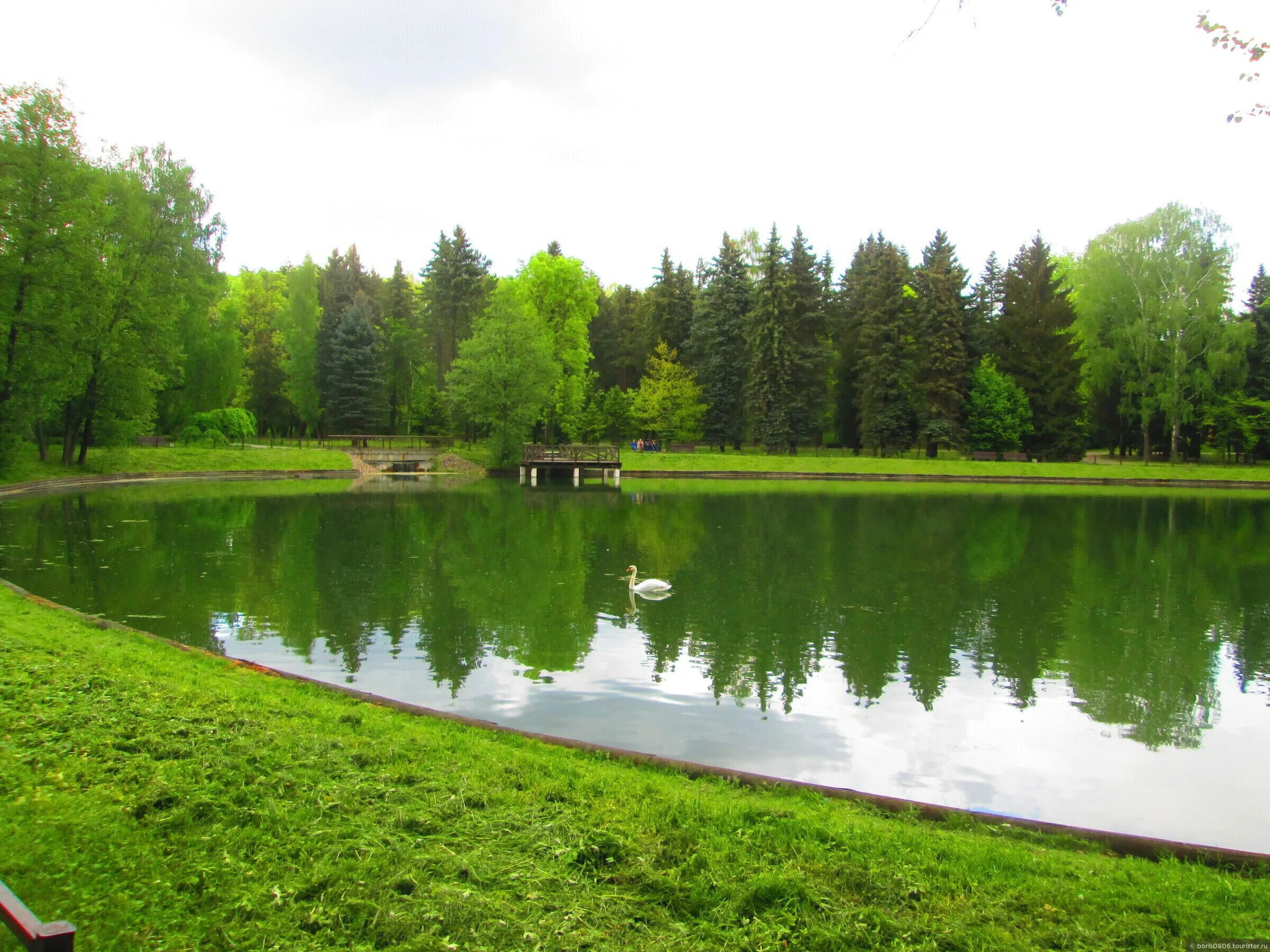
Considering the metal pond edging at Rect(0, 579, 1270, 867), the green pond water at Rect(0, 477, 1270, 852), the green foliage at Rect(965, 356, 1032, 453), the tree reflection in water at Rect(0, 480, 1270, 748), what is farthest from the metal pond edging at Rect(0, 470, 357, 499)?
the green foliage at Rect(965, 356, 1032, 453)

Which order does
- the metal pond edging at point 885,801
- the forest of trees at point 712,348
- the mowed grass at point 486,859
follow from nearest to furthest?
the mowed grass at point 486,859 < the metal pond edging at point 885,801 < the forest of trees at point 712,348

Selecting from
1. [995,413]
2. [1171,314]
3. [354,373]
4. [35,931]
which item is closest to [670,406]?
[995,413]

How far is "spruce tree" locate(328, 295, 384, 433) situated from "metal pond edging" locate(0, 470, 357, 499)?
1551 centimetres

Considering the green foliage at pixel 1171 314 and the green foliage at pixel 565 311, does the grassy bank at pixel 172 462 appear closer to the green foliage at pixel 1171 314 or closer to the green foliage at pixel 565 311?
the green foliage at pixel 565 311

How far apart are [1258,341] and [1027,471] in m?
21.3

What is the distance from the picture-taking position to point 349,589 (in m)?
15.8

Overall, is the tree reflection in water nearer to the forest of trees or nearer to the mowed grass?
the mowed grass

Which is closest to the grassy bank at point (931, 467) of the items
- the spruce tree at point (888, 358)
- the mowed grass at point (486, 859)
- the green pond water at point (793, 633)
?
the spruce tree at point (888, 358)

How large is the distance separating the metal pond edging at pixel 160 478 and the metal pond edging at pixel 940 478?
61.1 ft

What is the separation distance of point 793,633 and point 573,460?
36.7 metres

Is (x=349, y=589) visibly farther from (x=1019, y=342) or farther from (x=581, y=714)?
(x=1019, y=342)

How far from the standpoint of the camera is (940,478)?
52.5 metres

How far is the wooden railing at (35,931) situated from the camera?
2.30m

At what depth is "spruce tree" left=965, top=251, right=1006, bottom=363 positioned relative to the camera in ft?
201
